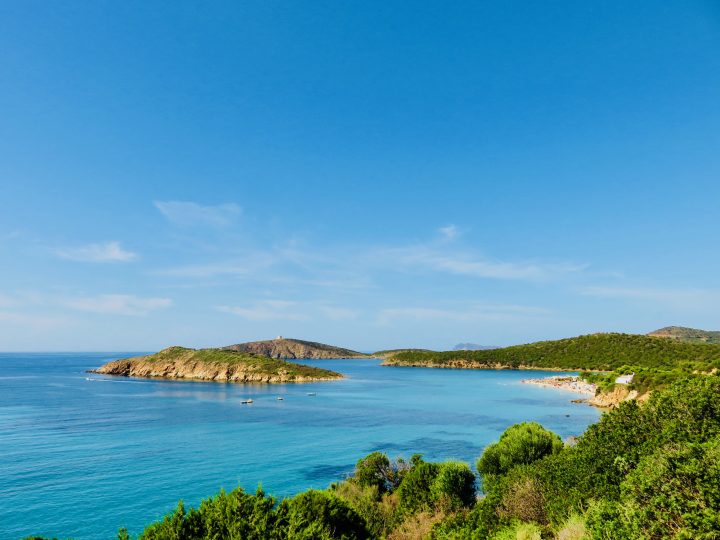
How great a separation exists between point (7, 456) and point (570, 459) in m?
60.5

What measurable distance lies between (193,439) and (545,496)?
52349 mm

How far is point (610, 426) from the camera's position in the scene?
2198 cm

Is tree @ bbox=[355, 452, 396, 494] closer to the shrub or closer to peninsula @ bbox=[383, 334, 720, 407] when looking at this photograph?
the shrub

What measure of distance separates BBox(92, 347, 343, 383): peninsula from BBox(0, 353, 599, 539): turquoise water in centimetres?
3362

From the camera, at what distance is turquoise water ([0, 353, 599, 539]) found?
34906mm

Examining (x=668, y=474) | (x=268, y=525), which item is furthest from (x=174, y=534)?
(x=668, y=474)

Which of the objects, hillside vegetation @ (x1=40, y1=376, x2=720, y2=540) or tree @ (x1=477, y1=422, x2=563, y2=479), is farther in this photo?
tree @ (x1=477, y1=422, x2=563, y2=479)

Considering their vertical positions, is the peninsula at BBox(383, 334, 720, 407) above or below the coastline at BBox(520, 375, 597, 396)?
above

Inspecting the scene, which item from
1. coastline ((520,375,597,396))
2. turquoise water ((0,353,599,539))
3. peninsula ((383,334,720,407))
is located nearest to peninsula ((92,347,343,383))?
turquoise water ((0,353,599,539))

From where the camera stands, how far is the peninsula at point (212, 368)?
492 ft

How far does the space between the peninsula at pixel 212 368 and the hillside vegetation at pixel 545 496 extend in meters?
122

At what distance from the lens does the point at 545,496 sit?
21.7 metres

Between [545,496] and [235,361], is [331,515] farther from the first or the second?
[235,361]

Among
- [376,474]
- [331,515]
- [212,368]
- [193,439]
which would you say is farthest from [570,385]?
[331,515]
